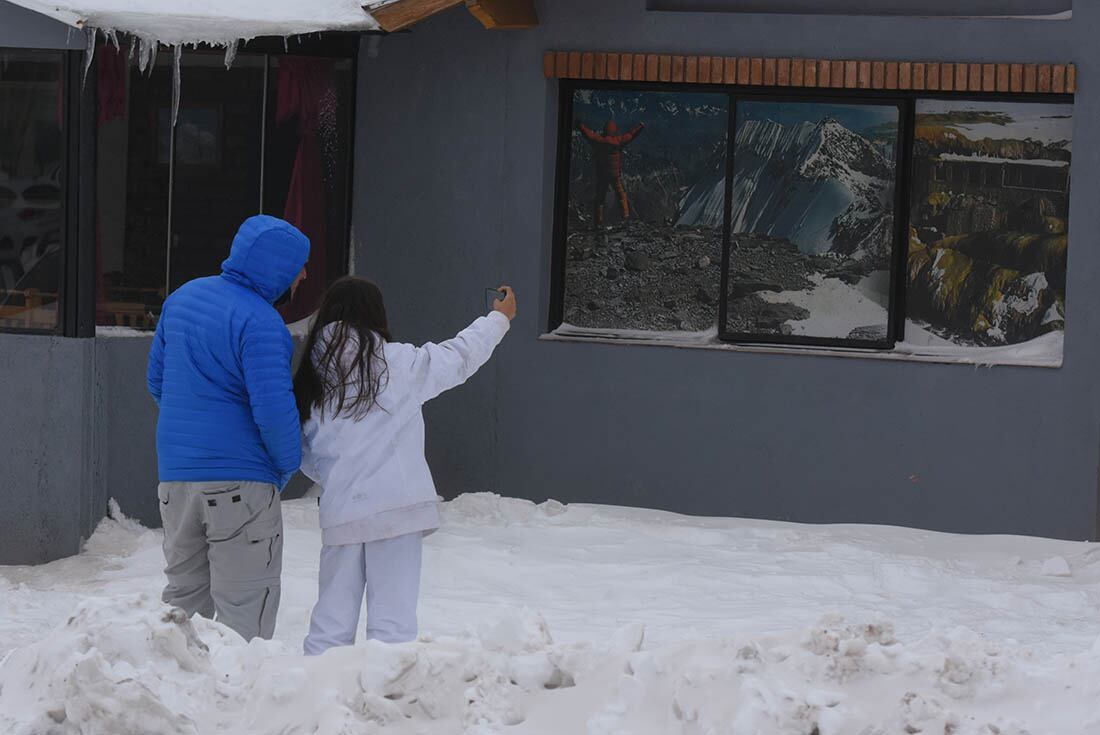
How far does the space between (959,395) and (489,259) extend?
2.65 metres

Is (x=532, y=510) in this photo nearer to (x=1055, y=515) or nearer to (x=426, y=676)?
(x=1055, y=515)

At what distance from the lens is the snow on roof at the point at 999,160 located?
313 inches

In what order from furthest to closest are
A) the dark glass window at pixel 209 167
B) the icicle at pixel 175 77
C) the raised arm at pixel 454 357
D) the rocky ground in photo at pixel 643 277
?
the rocky ground in photo at pixel 643 277 < the dark glass window at pixel 209 167 < the icicle at pixel 175 77 < the raised arm at pixel 454 357

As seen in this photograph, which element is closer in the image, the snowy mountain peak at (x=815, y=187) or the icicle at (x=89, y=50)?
the icicle at (x=89, y=50)

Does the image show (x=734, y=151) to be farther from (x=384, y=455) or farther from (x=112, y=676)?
(x=112, y=676)

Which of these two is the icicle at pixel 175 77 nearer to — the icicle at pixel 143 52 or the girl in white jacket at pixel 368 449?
the icicle at pixel 143 52

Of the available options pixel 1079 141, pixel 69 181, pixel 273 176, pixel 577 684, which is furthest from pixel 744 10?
pixel 577 684

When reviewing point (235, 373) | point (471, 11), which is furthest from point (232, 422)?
point (471, 11)

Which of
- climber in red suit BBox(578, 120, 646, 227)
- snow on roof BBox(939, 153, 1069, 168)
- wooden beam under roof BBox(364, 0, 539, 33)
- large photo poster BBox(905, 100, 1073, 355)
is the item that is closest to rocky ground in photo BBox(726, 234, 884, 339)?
large photo poster BBox(905, 100, 1073, 355)

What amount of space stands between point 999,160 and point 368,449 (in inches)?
191

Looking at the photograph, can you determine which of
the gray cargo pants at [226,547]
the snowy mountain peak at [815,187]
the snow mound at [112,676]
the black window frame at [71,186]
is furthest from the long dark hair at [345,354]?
the snowy mountain peak at [815,187]

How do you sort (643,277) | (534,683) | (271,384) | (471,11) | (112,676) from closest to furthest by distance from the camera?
(112,676)
(534,683)
(271,384)
(471,11)
(643,277)

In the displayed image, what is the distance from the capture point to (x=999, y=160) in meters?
8.00

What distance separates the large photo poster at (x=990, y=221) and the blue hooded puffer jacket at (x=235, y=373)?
4661 mm
